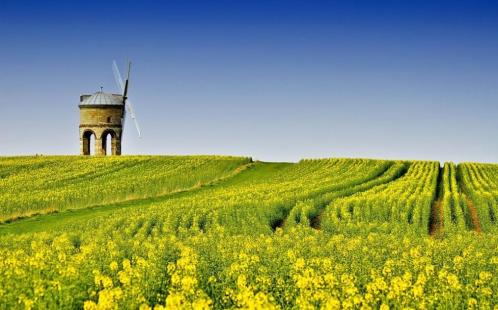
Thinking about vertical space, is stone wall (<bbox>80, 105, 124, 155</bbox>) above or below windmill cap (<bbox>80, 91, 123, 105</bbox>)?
below

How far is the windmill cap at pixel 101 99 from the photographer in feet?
330

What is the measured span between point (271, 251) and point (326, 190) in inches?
1327

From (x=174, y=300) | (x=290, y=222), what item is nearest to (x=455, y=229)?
(x=290, y=222)

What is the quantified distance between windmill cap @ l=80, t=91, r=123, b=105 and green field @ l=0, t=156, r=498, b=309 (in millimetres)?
10992

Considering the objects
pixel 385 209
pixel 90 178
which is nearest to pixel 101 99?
pixel 90 178

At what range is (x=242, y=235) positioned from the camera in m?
31.8

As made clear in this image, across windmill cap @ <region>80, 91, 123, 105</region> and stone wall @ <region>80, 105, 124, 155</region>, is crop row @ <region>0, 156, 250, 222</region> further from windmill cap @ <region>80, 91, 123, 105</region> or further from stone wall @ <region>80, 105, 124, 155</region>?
windmill cap @ <region>80, 91, 123, 105</region>

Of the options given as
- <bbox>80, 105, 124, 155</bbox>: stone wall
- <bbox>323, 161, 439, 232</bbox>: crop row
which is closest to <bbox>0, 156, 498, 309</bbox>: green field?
<bbox>323, 161, 439, 232</bbox>: crop row

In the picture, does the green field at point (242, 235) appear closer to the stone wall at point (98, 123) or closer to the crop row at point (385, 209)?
the crop row at point (385, 209)

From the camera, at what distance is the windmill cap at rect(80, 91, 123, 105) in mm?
100562

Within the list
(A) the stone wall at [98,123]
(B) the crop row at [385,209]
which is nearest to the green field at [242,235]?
(B) the crop row at [385,209]

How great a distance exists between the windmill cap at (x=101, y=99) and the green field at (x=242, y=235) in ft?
36.1

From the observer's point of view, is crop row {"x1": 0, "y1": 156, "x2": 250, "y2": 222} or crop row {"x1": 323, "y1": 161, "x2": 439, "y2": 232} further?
crop row {"x1": 0, "y1": 156, "x2": 250, "y2": 222}

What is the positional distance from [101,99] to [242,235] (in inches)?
2885
